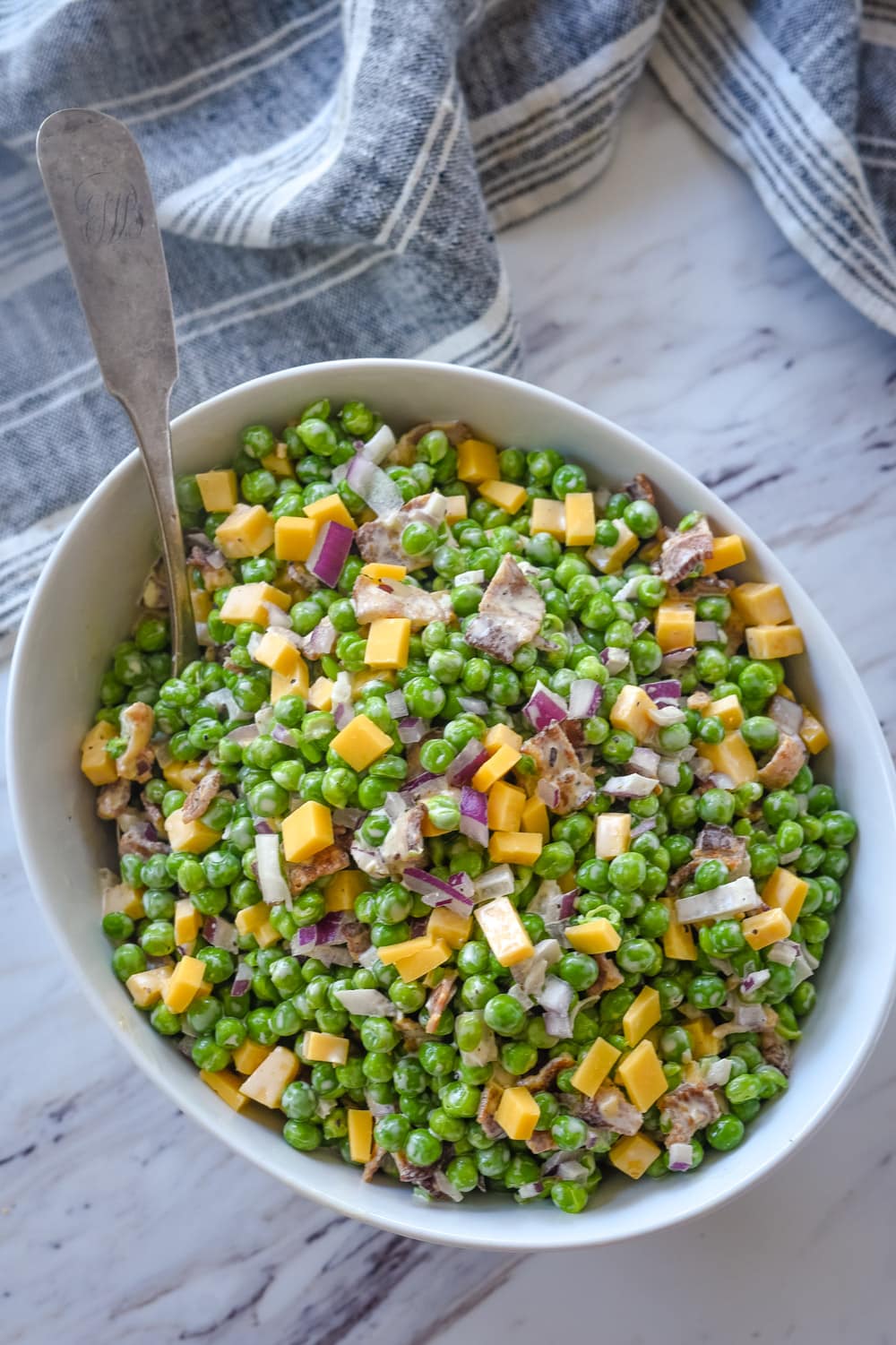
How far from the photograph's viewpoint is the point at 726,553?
2.39m

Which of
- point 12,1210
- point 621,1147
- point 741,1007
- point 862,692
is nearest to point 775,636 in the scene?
point 862,692

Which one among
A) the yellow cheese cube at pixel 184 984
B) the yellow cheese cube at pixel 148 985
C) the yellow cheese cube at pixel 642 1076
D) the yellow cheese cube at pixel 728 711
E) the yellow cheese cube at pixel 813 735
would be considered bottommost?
the yellow cheese cube at pixel 642 1076

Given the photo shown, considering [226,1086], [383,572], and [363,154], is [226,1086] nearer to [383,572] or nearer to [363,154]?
[383,572]

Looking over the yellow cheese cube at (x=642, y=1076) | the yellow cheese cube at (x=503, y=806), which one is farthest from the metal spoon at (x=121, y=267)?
the yellow cheese cube at (x=642, y=1076)

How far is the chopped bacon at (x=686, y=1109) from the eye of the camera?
220 centimetres

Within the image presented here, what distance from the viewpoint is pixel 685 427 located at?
2.97 meters

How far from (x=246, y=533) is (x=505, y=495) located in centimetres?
57

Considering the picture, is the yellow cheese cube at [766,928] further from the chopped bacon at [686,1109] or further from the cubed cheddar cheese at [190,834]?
the cubed cheddar cheese at [190,834]

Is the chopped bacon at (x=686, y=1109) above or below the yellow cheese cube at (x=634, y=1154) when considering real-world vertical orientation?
above

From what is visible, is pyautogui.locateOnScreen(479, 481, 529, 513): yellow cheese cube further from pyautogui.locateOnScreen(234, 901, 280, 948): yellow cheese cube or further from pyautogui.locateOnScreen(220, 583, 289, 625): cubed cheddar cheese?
pyautogui.locateOnScreen(234, 901, 280, 948): yellow cheese cube

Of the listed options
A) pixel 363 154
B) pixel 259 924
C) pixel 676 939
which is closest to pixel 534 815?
pixel 676 939

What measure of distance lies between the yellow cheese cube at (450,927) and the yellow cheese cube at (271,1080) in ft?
1.34

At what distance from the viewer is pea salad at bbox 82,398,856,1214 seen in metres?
2.18

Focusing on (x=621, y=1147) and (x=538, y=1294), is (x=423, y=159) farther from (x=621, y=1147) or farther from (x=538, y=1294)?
(x=538, y=1294)
